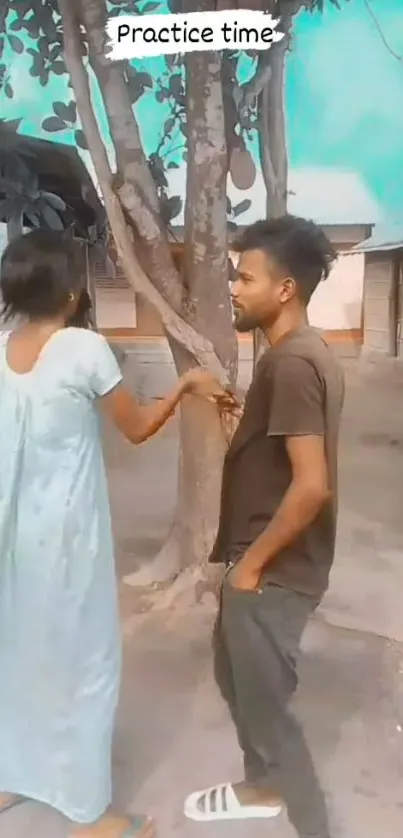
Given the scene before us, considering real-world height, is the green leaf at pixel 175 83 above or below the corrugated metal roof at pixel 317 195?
above

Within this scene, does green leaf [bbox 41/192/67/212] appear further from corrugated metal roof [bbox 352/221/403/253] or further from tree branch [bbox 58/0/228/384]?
corrugated metal roof [bbox 352/221/403/253]

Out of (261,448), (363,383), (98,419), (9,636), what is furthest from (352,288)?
(9,636)

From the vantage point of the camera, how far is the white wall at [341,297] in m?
1.11

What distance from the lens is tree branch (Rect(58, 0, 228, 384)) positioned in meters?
1.09

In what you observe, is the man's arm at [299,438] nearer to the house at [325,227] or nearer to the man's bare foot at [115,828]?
the house at [325,227]

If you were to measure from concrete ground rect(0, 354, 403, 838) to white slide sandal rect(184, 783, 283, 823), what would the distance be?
0.04 ft

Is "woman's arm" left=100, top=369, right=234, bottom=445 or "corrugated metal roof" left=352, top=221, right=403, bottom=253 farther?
"corrugated metal roof" left=352, top=221, right=403, bottom=253

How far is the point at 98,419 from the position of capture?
1037mm

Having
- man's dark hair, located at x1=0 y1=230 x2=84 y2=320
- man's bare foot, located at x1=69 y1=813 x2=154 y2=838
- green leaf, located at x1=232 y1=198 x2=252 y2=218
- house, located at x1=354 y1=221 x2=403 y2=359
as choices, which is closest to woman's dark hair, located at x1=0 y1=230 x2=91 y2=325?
man's dark hair, located at x1=0 y1=230 x2=84 y2=320

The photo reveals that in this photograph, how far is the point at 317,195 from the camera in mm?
1118

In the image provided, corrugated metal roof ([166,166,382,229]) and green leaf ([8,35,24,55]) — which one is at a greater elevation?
green leaf ([8,35,24,55])

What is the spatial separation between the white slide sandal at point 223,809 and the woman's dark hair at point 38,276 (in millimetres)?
591

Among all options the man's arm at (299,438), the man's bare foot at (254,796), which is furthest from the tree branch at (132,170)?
the man's bare foot at (254,796)

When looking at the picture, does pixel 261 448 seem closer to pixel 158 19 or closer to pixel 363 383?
pixel 363 383
